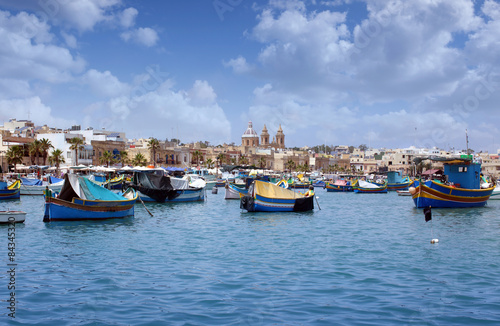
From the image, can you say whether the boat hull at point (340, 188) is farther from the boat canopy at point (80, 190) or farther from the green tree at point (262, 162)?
the green tree at point (262, 162)

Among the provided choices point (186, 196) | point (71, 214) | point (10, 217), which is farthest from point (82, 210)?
point (186, 196)

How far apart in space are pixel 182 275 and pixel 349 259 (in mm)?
6166

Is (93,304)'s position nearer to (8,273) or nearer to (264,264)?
(8,273)

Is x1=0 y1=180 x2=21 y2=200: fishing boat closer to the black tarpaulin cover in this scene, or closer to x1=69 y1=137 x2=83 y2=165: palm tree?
the black tarpaulin cover

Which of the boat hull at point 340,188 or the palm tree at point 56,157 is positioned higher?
the palm tree at point 56,157

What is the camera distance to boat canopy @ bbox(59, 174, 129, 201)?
2873 cm

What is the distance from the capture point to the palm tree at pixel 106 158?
292 feet

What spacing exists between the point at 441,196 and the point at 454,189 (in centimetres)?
113

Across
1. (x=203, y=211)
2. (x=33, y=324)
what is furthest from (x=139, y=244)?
(x=203, y=211)

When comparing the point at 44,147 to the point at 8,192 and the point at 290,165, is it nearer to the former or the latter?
the point at 8,192

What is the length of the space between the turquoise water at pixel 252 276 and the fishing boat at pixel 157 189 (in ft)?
60.3

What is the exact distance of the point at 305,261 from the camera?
17.6m

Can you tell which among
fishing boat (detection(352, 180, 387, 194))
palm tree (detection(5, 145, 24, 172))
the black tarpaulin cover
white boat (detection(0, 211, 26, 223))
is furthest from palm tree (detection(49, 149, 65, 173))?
white boat (detection(0, 211, 26, 223))

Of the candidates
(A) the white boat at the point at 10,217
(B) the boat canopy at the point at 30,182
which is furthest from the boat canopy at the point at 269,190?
(B) the boat canopy at the point at 30,182
